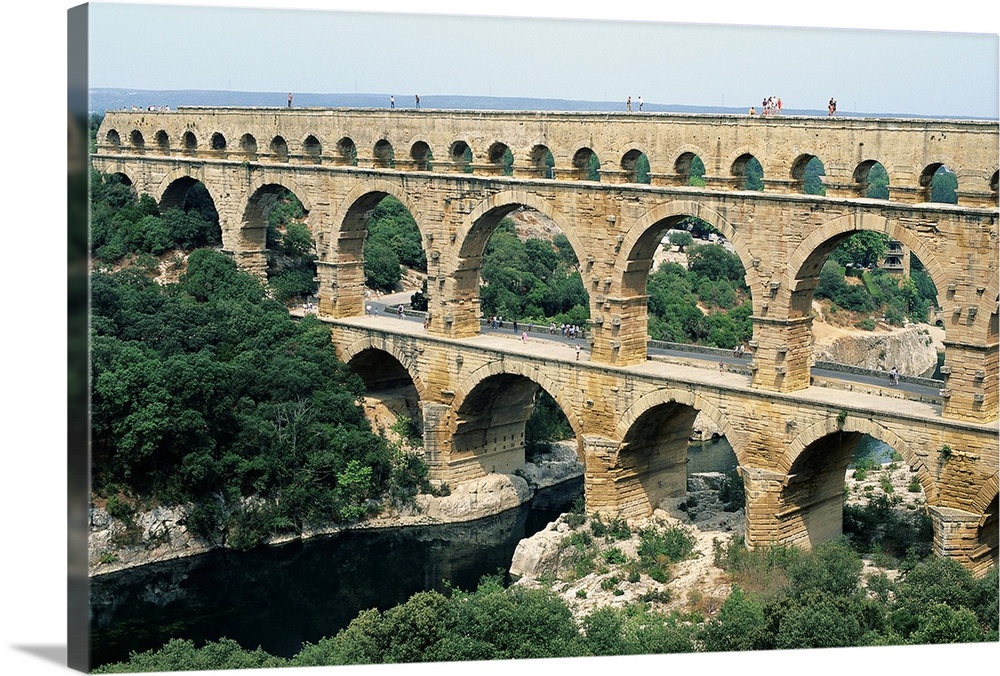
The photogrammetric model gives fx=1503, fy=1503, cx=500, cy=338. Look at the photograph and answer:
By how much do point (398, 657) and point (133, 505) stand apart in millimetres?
12269

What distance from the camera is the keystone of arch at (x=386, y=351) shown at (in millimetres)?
39250

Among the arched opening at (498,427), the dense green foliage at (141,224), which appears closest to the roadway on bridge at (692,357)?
the arched opening at (498,427)

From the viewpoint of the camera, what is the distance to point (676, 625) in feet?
89.1

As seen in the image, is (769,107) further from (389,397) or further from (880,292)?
(880,292)

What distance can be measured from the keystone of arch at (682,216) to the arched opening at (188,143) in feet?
62.2

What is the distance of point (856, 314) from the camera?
63312 mm

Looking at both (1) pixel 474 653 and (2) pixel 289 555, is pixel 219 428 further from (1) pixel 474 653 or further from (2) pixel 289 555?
(1) pixel 474 653

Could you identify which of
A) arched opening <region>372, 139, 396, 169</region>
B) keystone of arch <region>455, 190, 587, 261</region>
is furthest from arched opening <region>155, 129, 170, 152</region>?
keystone of arch <region>455, 190, 587, 261</region>

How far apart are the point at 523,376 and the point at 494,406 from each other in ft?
7.33

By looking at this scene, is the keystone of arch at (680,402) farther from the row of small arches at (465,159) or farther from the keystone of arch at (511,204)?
the row of small arches at (465,159)

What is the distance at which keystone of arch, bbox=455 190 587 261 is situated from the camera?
35.1 meters

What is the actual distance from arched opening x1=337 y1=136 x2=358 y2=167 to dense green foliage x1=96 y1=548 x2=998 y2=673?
16997 millimetres

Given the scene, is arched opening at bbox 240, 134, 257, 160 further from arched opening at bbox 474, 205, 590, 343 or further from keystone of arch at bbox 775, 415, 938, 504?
keystone of arch at bbox 775, 415, 938, 504

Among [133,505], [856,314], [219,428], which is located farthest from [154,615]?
[856,314]
